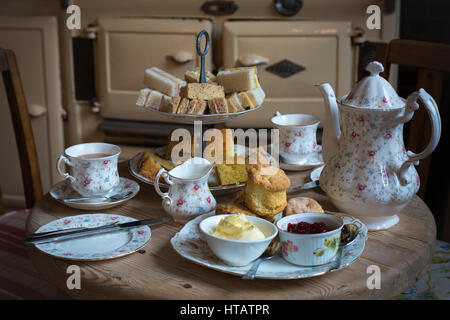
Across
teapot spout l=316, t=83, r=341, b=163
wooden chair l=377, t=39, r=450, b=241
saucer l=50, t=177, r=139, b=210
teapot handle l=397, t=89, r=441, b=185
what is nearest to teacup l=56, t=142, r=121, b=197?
saucer l=50, t=177, r=139, b=210

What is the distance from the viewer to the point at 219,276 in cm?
86

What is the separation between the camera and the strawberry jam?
0.88 m

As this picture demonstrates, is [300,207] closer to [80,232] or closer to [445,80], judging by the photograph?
A: [80,232]

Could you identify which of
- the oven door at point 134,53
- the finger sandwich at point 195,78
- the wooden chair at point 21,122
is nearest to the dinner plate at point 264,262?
the finger sandwich at point 195,78

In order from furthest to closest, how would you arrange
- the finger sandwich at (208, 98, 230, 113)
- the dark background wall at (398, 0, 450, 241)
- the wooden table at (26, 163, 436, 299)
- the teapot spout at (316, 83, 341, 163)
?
the dark background wall at (398, 0, 450, 241), the finger sandwich at (208, 98, 230, 113), the teapot spout at (316, 83, 341, 163), the wooden table at (26, 163, 436, 299)

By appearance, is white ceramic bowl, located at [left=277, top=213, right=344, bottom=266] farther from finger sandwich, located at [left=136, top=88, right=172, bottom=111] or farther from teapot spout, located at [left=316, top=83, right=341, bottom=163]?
finger sandwich, located at [left=136, top=88, right=172, bottom=111]

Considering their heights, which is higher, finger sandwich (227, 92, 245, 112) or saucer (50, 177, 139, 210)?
finger sandwich (227, 92, 245, 112)

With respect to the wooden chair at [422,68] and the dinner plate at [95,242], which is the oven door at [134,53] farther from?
the dinner plate at [95,242]

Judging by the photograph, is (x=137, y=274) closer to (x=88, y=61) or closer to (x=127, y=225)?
(x=127, y=225)

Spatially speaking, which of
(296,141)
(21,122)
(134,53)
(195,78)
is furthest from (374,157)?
(134,53)

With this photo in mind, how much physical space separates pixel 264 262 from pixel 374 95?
0.37m

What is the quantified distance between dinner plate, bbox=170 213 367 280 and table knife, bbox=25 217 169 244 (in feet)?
0.30

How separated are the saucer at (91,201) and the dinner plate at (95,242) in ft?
0.15

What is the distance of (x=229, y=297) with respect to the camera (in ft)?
2.64
